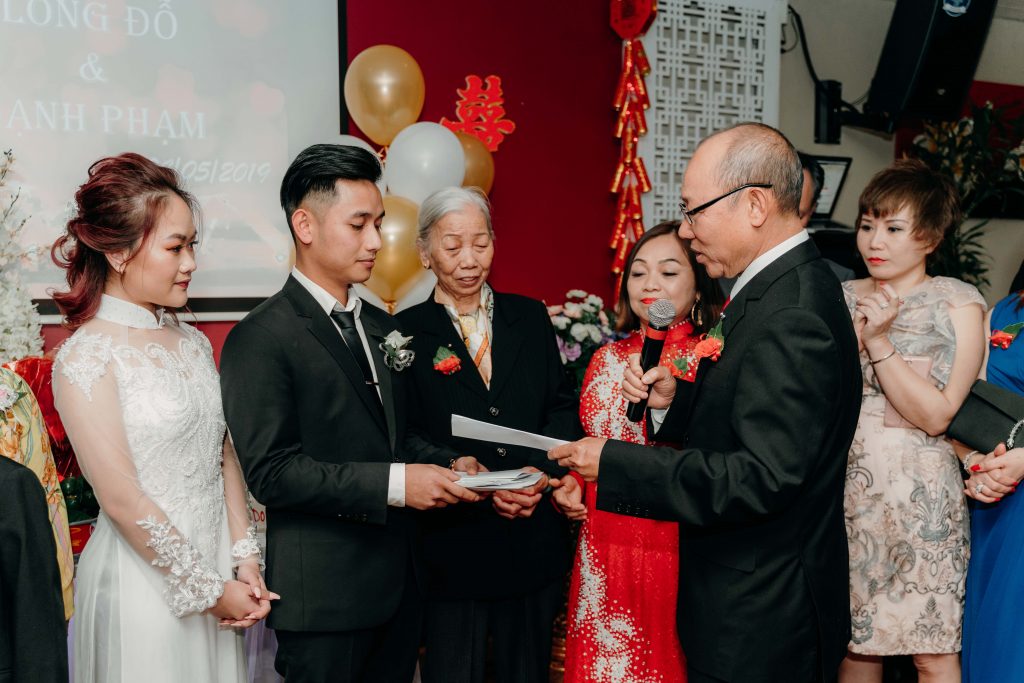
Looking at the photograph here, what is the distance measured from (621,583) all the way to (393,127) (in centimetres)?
221

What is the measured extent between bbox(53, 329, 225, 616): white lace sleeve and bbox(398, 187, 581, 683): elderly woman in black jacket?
0.69m

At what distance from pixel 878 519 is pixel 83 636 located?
2.14 meters

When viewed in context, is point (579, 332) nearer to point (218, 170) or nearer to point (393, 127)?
point (393, 127)

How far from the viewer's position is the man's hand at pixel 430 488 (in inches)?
81.6

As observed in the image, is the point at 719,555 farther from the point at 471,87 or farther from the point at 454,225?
the point at 471,87

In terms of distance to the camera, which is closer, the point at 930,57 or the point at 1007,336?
the point at 1007,336

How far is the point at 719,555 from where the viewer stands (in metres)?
1.85

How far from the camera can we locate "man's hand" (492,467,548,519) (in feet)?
7.86

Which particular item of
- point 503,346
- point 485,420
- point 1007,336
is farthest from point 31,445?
point 1007,336

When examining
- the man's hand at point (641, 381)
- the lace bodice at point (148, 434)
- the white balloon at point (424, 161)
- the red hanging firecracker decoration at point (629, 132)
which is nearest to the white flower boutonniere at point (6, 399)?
the lace bodice at point (148, 434)

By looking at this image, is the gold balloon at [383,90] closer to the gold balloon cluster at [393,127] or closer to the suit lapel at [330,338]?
the gold balloon cluster at [393,127]

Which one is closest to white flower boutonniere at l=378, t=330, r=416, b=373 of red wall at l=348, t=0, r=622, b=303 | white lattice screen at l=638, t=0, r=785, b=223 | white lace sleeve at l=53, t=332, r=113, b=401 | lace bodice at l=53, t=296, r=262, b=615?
lace bodice at l=53, t=296, r=262, b=615

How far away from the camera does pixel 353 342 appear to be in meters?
2.21

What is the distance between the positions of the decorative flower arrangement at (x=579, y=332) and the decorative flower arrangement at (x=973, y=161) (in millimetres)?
2426
